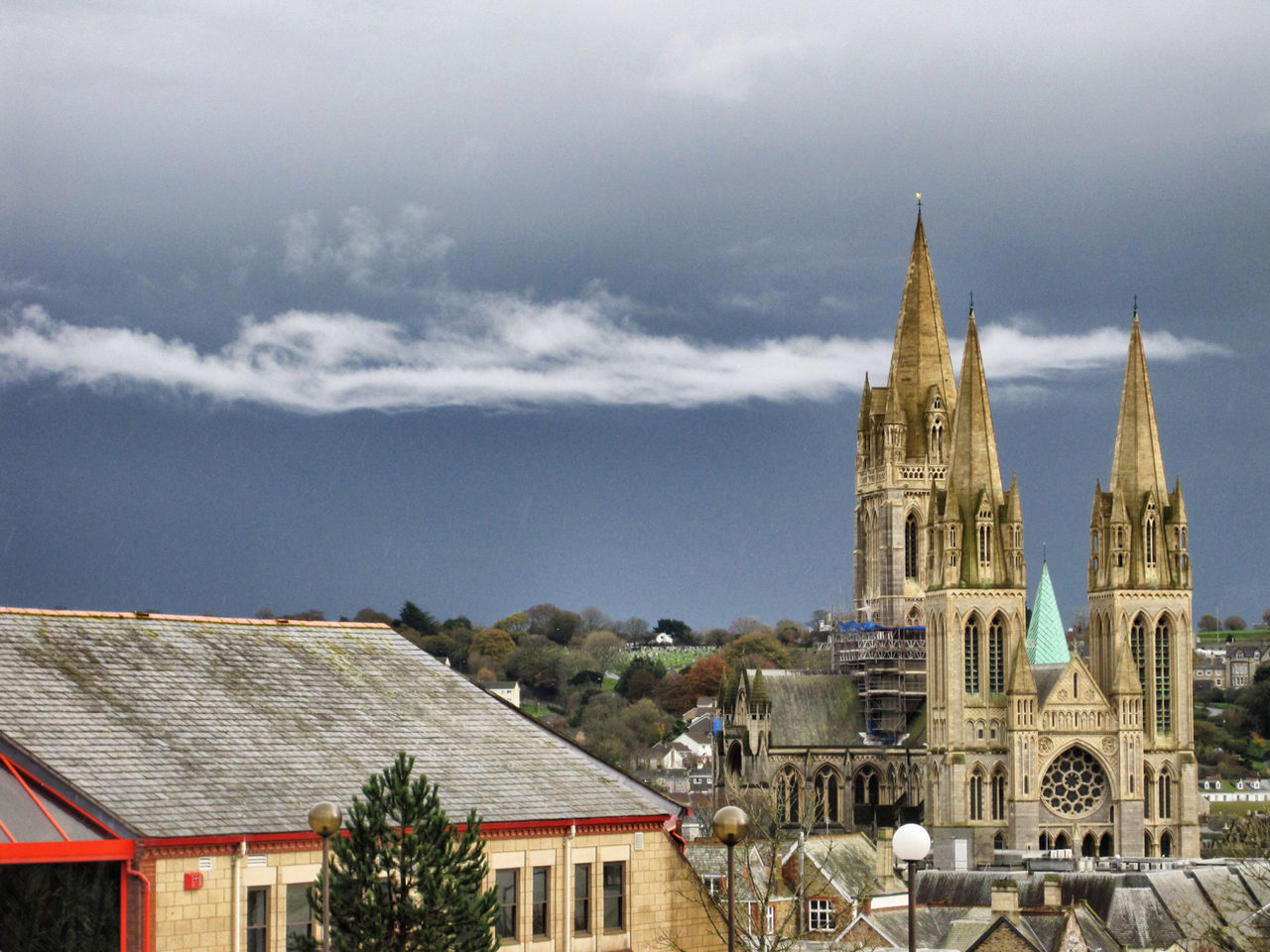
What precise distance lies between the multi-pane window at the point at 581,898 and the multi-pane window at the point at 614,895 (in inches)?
17.4

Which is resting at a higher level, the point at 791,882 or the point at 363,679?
the point at 363,679

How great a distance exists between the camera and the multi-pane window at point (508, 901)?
37031 mm

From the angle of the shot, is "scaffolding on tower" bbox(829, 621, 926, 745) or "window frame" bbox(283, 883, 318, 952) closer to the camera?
"window frame" bbox(283, 883, 318, 952)

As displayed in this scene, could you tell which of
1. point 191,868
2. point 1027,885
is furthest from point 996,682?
point 191,868

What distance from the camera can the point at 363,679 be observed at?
132 feet

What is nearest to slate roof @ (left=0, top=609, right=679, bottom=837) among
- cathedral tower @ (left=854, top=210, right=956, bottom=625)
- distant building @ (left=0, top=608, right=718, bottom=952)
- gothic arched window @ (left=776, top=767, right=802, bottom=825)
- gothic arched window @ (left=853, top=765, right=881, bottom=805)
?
distant building @ (left=0, top=608, right=718, bottom=952)

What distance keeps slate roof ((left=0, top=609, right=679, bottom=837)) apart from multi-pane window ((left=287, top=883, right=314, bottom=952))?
103 centimetres

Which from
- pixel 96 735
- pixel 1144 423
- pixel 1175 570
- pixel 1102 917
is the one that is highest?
pixel 1144 423

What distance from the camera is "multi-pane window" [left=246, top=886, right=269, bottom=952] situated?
109 feet

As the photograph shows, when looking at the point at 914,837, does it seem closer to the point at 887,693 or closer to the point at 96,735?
the point at 96,735

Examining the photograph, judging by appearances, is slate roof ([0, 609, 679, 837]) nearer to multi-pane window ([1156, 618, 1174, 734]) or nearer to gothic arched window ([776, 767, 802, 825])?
multi-pane window ([1156, 618, 1174, 734])

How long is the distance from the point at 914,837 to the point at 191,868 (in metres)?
11.5

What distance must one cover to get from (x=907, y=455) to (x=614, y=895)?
123 m

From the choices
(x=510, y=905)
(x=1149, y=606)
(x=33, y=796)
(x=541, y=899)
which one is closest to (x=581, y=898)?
(x=541, y=899)
